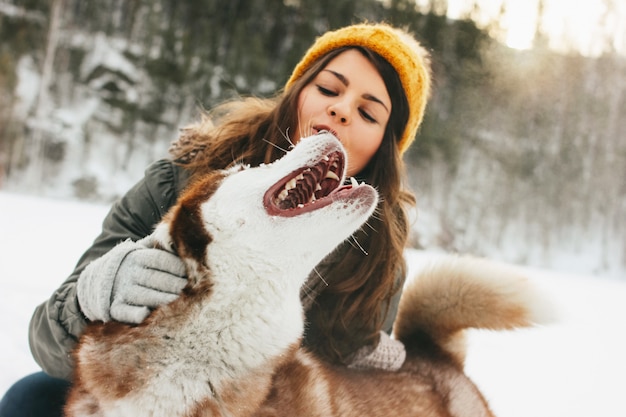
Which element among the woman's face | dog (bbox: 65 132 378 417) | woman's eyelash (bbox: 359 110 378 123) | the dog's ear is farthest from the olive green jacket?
woman's eyelash (bbox: 359 110 378 123)

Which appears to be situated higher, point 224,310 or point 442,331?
point 224,310

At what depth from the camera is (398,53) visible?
4.94 ft

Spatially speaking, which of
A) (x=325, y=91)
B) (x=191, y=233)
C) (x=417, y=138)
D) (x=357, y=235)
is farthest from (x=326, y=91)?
(x=417, y=138)

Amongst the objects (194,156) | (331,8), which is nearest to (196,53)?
(331,8)

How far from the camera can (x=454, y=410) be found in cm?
151

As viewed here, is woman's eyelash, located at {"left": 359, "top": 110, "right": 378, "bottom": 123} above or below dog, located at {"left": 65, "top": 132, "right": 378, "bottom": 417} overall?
above

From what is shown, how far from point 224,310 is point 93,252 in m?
0.58

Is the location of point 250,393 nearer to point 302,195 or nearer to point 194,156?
point 302,195

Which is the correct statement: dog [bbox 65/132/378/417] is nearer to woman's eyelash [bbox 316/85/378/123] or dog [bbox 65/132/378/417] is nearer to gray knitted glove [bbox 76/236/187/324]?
gray knitted glove [bbox 76/236/187/324]

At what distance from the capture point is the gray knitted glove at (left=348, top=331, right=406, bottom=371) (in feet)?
5.01

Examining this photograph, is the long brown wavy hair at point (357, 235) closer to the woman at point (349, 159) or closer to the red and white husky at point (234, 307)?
the woman at point (349, 159)

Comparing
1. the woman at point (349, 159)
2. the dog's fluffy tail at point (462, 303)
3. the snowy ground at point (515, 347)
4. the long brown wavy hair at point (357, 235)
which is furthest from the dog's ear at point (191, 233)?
the snowy ground at point (515, 347)

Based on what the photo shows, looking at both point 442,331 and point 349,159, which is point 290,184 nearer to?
point 349,159

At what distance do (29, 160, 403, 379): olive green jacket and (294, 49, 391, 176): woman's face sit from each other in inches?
16.7
